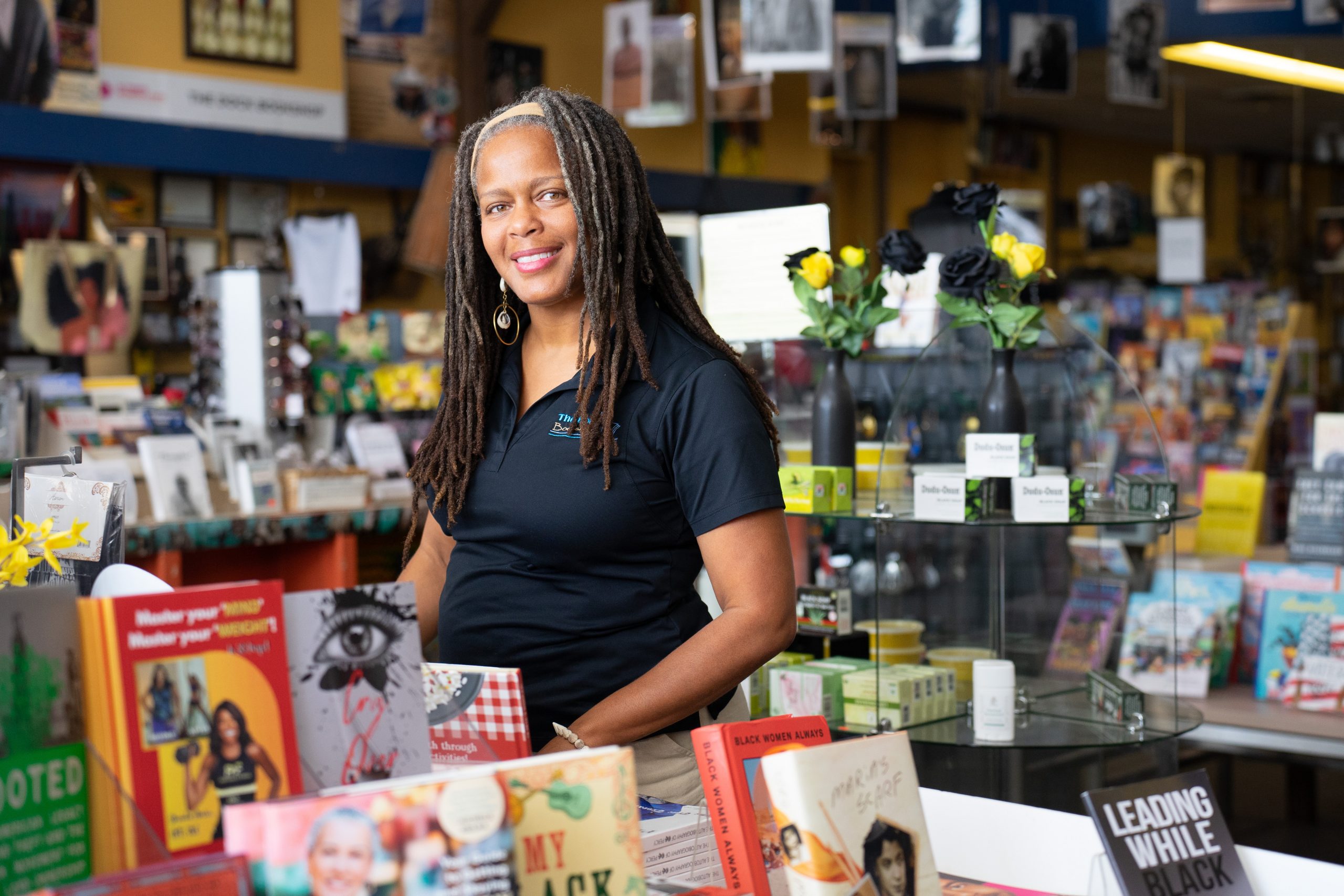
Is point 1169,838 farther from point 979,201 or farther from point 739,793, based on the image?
point 979,201

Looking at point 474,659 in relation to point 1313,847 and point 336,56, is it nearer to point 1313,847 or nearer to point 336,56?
point 1313,847

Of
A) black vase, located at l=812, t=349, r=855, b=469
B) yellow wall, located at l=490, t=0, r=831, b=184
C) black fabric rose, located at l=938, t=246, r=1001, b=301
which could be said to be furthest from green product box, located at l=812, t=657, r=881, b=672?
yellow wall, located at l=490, t=0, r=831, b=184

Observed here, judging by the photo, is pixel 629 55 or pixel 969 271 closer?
pixel 969 271

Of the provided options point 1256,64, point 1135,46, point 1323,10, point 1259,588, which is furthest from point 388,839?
point 1256,64

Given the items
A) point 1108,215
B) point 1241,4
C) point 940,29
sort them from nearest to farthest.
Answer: point 1241,4 → point 940,29 → point 1108,215

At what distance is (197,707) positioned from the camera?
1.07 m

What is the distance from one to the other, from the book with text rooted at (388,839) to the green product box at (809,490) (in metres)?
1.87

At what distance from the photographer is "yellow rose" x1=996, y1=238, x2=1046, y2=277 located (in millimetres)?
2707

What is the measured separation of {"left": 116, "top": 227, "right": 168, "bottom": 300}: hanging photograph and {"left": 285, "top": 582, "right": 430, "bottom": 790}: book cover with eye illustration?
5.71m

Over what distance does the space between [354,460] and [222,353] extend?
620 mm

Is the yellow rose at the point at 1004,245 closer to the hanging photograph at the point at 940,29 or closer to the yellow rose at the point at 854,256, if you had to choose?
the yellow rose at the point at 854,256

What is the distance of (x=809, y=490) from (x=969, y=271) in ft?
1.76

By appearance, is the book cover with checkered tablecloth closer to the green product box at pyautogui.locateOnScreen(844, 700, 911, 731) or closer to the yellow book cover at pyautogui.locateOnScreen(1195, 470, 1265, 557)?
the green product box at pyautogui.locateOnScreen(844, 700, 911, 731)

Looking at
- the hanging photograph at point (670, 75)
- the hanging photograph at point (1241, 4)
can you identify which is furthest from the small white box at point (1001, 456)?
the hanging photograph at point (670, 75)
